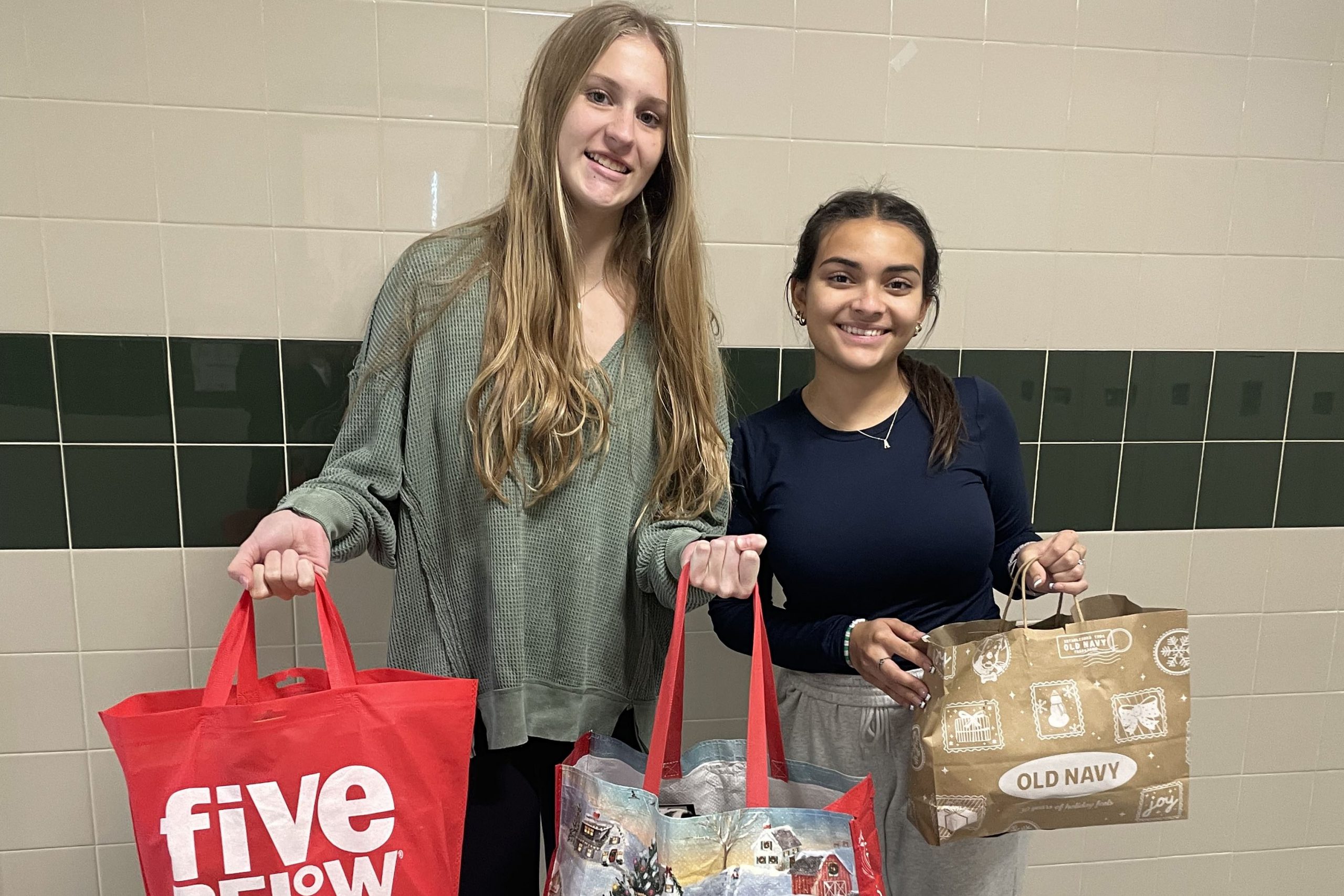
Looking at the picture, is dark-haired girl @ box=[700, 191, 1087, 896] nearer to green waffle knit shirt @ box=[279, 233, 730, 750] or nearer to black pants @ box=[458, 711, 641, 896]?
green waffle knit shirt @ box=[279, 233, 730, 750]

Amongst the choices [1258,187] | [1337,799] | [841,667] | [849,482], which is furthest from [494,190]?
[1337,799]

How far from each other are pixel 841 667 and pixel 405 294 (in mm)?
750

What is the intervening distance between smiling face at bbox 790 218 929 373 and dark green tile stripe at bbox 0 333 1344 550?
1.49 feet

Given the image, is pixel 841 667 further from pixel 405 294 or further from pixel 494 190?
pixel 494 190

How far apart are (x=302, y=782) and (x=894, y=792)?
0.75m

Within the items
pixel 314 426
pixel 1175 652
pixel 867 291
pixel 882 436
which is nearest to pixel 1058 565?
pixel 1175 652

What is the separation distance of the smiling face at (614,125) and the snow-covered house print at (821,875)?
0.79 meters

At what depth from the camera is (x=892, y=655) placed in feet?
3.67

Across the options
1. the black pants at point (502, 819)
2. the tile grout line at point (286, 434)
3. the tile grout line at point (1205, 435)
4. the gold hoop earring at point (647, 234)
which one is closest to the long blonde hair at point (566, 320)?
the gold hoop earring at point (647, 234)

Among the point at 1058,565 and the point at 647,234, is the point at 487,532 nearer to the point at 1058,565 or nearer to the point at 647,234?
the point at 647,234

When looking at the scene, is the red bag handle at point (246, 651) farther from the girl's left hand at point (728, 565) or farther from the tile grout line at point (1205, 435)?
the tile grout line at point (1205, 435)

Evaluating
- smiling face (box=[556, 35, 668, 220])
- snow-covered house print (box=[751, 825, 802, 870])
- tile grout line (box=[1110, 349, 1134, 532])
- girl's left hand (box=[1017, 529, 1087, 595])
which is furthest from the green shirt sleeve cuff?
tile grout line (box=[1110, 349, 1134, 532])

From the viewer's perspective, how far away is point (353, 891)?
0.92 meters

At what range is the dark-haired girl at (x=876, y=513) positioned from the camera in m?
1.17
